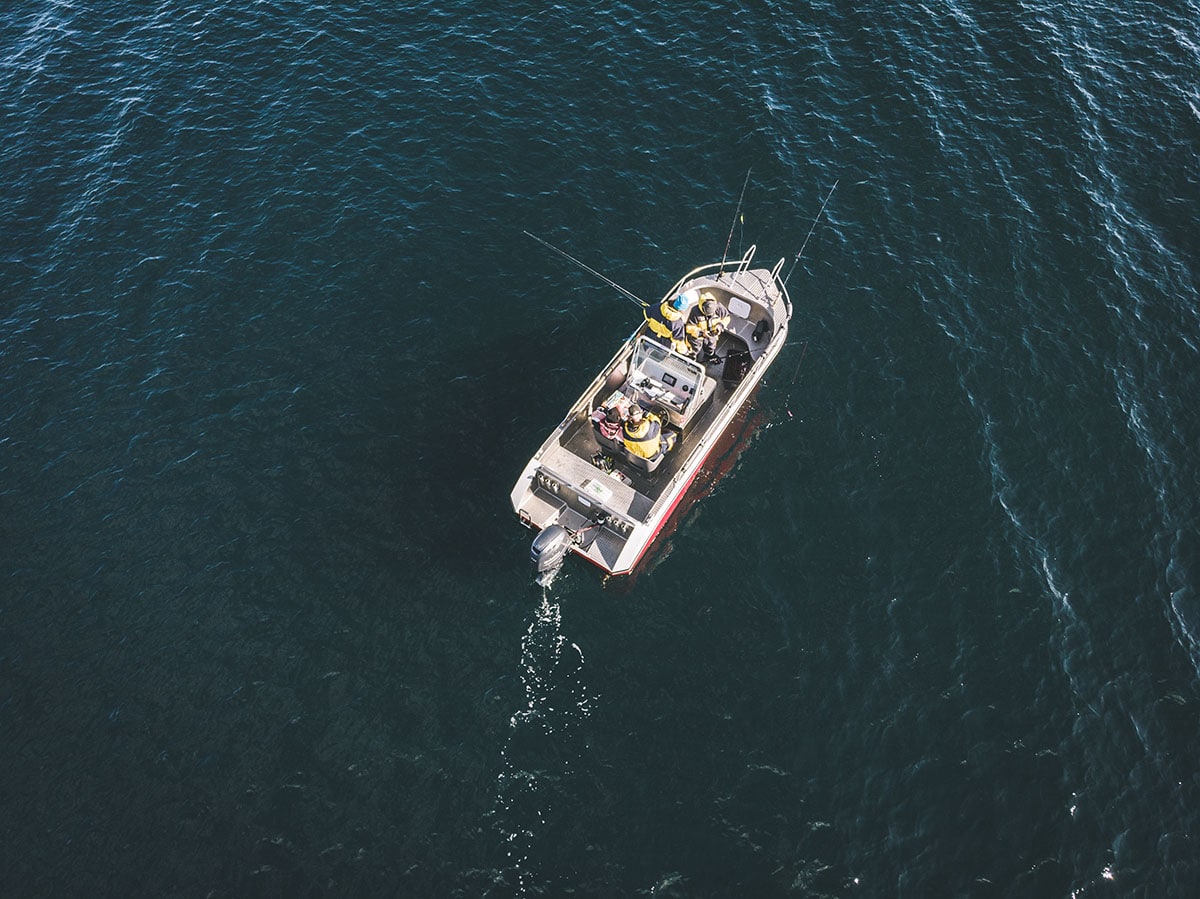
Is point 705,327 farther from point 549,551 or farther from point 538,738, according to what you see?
point 538,738

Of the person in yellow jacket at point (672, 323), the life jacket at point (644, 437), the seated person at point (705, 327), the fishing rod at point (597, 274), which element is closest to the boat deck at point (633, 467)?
the life jacket at point (644, 437)

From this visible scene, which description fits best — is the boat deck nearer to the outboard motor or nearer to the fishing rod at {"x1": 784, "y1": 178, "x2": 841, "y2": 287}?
the outboard motor

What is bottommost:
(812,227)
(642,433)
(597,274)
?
(642,433)

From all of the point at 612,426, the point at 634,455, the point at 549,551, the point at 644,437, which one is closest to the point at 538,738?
the point at 549,551

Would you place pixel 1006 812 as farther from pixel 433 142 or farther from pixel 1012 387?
pixel 433 142

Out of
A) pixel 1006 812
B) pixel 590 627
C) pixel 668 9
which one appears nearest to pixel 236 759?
pixel 590 627

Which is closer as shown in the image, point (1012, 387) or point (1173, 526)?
point (1173, 526)
